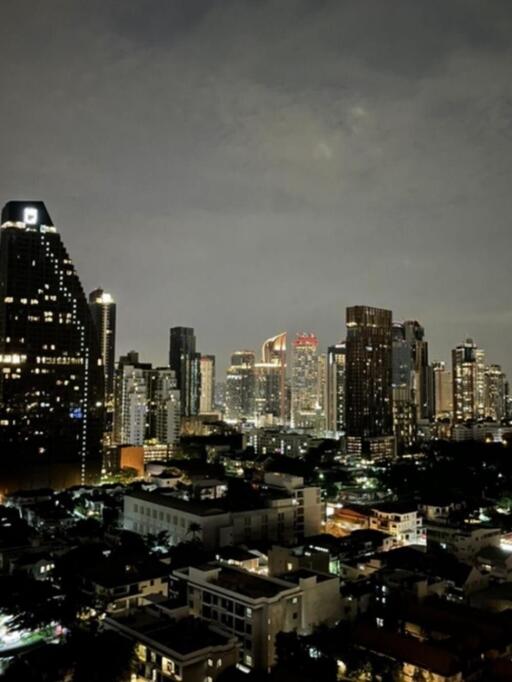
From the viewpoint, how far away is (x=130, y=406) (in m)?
42.9

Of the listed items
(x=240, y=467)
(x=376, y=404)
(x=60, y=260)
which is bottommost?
(x=240, y=467)

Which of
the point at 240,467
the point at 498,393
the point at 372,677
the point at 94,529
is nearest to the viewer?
the point at 372,677

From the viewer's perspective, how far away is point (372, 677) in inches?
356

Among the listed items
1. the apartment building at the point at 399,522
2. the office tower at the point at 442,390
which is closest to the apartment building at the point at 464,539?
the apartment building at the point at 399,522

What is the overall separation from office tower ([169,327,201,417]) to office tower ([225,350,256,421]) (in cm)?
1218

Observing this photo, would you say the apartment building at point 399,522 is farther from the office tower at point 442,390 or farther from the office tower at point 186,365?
the office tower at point 442,390

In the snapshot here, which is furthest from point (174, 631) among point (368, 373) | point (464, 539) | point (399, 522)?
point (368, 373)

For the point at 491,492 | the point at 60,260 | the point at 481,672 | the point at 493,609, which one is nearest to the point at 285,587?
the point at 481,672

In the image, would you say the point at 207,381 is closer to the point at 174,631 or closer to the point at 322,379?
the point at 322,379

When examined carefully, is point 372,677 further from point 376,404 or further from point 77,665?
point 376,404

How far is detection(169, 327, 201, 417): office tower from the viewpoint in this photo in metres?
64.1

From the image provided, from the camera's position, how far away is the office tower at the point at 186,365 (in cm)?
6412

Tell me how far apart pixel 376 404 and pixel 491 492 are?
2132cm

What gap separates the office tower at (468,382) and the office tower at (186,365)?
1083 inches
